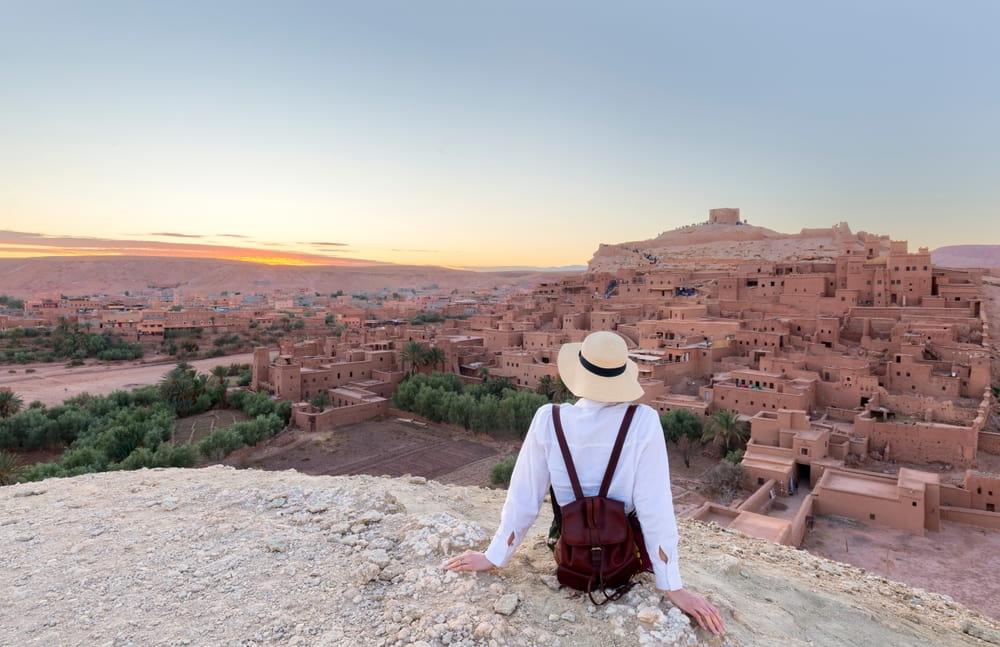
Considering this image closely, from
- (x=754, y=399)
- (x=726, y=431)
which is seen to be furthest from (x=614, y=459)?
(x=754, y=399)

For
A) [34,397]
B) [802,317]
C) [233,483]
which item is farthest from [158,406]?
[802,317]

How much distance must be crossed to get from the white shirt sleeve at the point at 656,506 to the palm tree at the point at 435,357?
22796mm

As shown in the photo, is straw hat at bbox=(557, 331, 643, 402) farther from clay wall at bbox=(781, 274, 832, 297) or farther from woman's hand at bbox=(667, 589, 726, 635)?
clay wall at bbox=(781, 274, 832, 297)

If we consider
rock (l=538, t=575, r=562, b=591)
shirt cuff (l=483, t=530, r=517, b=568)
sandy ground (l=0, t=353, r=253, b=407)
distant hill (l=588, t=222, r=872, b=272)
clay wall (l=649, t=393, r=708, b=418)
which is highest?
distant hill (l=588, t=222, r=872, b=272)

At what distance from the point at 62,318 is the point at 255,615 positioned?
171ft

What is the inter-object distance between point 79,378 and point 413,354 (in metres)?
21.3

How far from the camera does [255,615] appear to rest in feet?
9.06

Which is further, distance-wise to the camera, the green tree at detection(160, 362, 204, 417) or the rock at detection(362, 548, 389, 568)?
the green tree at detection(160, 362, 204, 417)

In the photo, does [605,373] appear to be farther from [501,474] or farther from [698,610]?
[501,474]

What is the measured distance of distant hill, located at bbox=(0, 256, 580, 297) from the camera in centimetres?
9988

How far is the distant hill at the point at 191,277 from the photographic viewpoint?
99.9 m

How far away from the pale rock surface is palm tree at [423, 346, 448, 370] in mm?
19698

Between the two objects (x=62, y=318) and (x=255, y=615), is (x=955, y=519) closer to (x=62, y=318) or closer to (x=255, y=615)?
(x=255, y=615)

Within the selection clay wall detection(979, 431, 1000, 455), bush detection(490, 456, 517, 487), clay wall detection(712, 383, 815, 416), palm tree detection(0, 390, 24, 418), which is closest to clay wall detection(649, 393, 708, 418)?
clay wall detection(712, 383, 815, 416)
